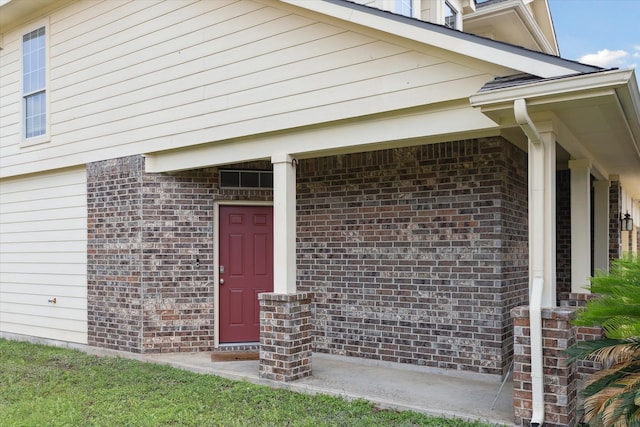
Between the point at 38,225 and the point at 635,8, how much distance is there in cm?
6312

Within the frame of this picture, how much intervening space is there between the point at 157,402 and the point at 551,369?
11.9ft

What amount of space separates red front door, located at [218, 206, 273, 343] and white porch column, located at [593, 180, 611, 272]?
192 inches

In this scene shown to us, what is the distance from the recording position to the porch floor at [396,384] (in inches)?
204

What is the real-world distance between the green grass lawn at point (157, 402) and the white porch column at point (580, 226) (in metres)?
2.50

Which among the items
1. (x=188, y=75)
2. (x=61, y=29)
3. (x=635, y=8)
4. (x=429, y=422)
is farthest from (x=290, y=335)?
(x=635, y=8)

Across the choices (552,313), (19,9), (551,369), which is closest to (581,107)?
(552,313)

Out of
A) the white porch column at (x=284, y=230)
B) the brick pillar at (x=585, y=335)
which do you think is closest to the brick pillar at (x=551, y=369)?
the brick pillar at (x=585, y=335)

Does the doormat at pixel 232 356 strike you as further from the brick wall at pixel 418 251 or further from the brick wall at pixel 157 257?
the brick wall at pixel 418 251

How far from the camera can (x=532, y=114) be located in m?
4.78

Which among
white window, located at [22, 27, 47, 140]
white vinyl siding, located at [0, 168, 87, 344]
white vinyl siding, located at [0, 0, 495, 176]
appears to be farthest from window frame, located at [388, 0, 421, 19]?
white window, located at [22, 27, 47, 140]

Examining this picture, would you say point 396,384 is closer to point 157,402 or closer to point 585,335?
point 585,335

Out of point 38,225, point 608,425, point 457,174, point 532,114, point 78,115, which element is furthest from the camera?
point 38,225

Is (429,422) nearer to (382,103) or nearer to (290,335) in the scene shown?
(290,335)

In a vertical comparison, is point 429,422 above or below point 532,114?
below
